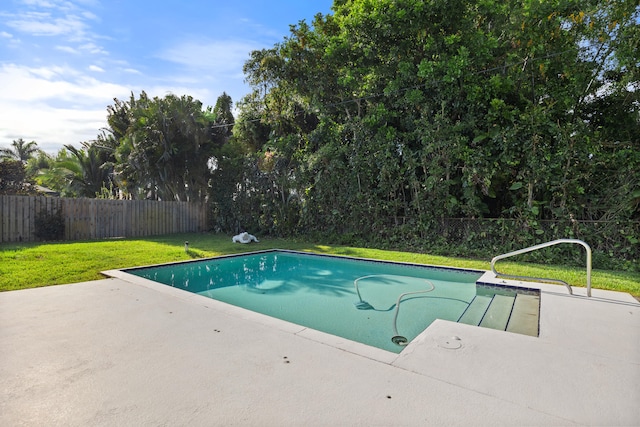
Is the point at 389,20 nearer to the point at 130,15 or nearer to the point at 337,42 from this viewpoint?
the point at 337,42

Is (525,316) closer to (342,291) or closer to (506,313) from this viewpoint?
(506,313)

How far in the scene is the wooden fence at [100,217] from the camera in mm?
8773

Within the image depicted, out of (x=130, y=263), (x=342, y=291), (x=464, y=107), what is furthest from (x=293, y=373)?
A: (x=464, y=107)

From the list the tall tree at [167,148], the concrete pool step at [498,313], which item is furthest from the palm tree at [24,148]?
the concrete pool step at [498,313]

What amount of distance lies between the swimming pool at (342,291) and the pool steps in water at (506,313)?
49 millimetres

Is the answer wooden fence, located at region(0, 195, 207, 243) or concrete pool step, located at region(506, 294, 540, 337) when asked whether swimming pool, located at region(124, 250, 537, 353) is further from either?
wooden fence, located at region(0, 195, 207, 243)

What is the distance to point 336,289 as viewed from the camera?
17.6 feet

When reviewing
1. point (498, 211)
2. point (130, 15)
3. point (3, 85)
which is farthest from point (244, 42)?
point (498, 211)

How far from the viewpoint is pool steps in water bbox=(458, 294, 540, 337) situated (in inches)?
129

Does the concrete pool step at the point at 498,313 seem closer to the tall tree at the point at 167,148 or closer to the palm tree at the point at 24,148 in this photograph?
the tall tree at the point at 167,148

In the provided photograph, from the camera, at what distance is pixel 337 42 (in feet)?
29.5

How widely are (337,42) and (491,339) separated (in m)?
8.46

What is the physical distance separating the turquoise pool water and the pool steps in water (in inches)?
7.7

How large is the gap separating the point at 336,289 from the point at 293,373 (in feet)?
10.9
